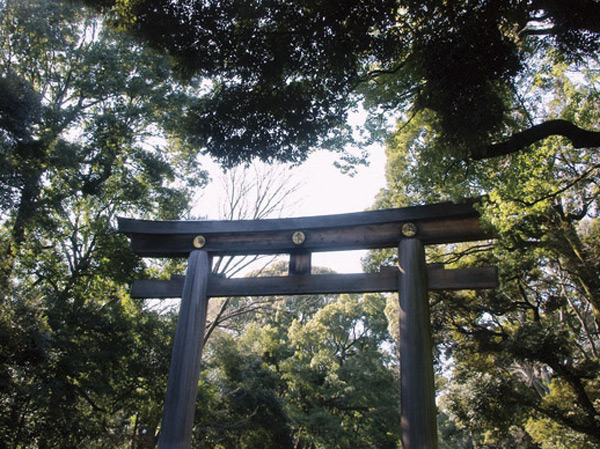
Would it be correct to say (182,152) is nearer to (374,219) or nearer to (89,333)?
(89,333)

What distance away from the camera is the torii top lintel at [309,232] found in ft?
16.3

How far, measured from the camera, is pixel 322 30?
171 inches

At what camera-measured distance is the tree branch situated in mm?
4078

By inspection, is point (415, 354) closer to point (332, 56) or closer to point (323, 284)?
point (323, 284)

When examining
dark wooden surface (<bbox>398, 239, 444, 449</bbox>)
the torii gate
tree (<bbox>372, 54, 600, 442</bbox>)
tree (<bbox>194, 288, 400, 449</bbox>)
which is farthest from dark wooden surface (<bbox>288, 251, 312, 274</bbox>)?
tree (<bbox>194, 288, 400, 449</bbox>)

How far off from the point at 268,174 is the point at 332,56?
25.2 ft

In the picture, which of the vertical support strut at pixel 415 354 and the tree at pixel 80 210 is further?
the tree at pixel 80 210

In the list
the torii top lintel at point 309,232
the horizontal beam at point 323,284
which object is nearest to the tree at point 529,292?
the torii top lintel at point 309,232

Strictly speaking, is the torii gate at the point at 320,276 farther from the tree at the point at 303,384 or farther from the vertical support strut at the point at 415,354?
the tree at the point at 303,384

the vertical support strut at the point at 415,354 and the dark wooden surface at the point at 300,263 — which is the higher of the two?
the dark wooden surface at the point at 300,263

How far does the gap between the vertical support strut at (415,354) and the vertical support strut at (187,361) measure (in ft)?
8.67

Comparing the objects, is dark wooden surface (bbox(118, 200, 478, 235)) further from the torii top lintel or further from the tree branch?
the tree branch

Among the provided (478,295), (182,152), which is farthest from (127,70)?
(478,295)

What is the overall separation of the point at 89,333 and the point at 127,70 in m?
7.59
